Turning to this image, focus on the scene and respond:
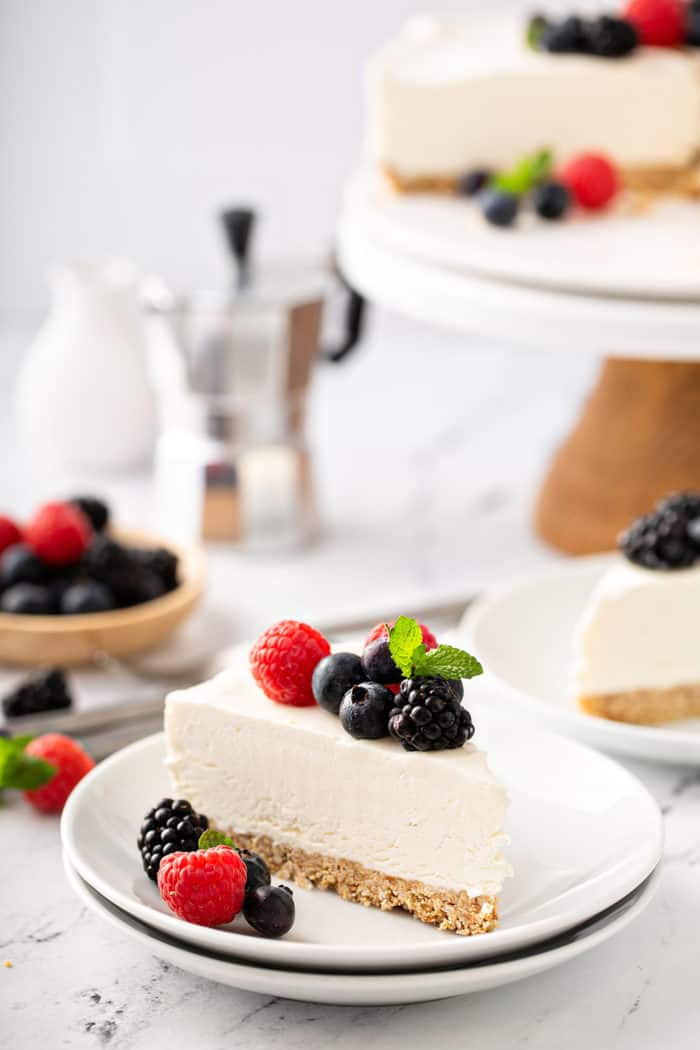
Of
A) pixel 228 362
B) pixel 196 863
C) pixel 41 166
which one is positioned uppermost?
pixel 196 863

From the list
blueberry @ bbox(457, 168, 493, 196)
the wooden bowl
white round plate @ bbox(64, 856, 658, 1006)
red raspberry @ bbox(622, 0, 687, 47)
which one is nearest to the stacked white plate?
white round plate @ bbox(64, 856, 658, 1006)

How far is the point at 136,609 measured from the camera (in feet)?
5.63

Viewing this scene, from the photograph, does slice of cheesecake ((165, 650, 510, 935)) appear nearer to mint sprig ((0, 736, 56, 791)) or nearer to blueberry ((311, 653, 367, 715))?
blueberry ((311, 653, 367, 715))

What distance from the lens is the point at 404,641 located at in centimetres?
111

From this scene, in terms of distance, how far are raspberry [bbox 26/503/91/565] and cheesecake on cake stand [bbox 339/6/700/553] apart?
1.46 feet

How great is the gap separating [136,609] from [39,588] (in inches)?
4.5

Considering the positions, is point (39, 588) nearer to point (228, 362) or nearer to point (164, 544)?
point (164, 544)

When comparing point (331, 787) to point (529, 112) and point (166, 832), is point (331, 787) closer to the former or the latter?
point (166, 832)

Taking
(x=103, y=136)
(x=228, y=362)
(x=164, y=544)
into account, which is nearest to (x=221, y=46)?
(x=103, y=136)

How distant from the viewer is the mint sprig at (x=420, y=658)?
111 centimetres

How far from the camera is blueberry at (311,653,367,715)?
114cm

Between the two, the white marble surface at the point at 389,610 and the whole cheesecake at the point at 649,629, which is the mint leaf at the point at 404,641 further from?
the whole cheesecake at the point at 649,629

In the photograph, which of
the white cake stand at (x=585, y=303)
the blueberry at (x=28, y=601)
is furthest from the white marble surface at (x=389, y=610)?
the blueberry at (x=28, y=601)

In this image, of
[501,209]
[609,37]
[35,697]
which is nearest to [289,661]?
[35,697]
